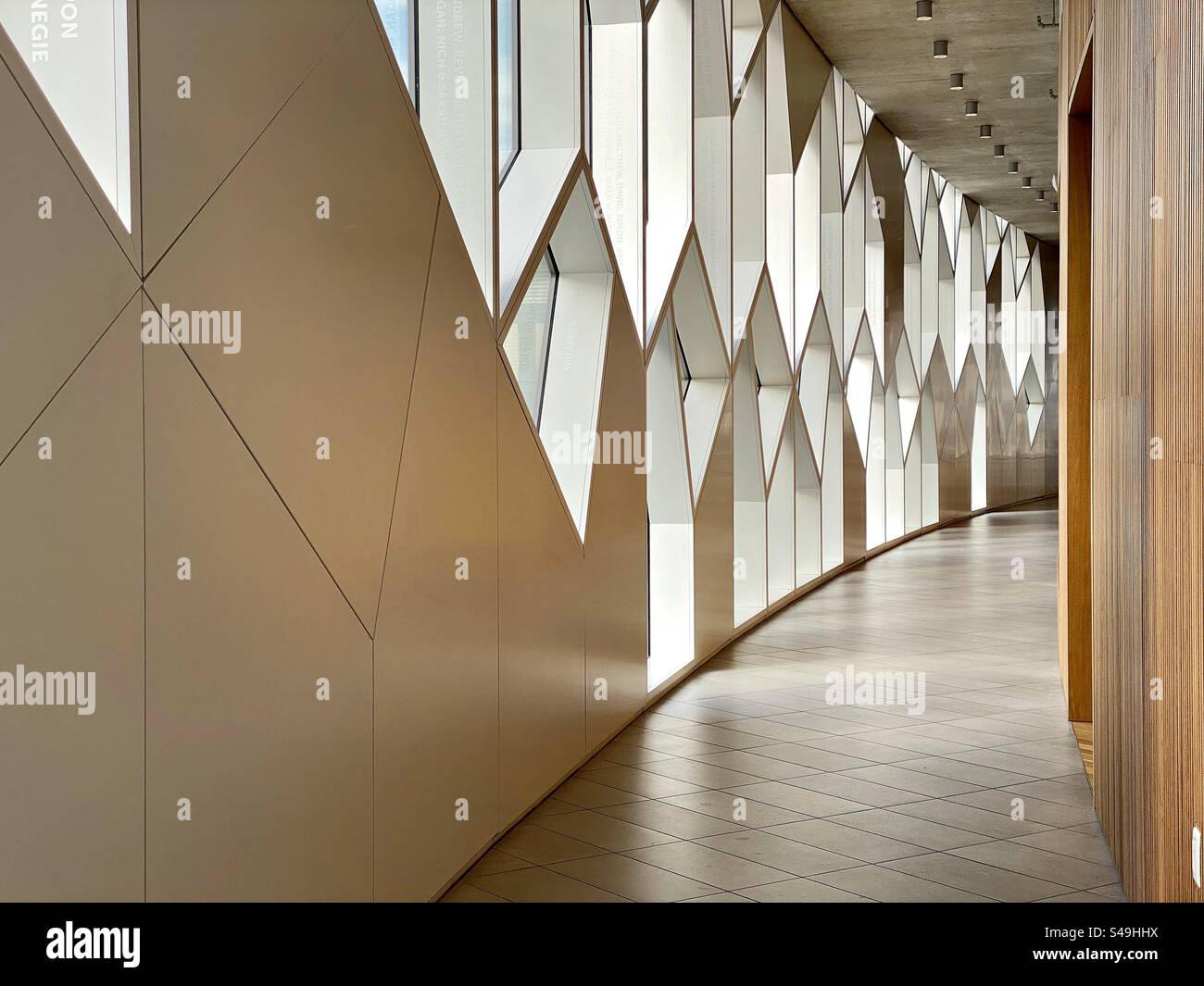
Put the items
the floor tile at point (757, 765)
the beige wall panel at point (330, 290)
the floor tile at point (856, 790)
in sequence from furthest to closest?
the floor tile at point (757, 765) < the floor tile at point (856, 790) < the beige wall panel at point (330, 290)

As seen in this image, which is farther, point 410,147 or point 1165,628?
point 410,147

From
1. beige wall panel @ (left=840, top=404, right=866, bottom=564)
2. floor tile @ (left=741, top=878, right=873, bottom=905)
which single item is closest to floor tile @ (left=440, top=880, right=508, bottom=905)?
floor tile @ (left=741, top=878, right=873, bottom=905)

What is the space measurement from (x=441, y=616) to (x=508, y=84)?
99.1 inches

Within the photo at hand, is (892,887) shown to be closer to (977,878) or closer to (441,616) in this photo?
(977,878)

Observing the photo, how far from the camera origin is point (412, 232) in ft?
12.4

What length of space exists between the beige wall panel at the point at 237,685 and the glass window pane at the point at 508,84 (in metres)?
2.68

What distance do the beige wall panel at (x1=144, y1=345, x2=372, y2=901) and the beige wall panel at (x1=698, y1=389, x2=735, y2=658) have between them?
4.48 metres

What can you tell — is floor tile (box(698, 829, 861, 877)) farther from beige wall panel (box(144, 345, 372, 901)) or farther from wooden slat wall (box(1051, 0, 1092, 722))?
wooden slat wall (box(1051, 0, 1092, 722))

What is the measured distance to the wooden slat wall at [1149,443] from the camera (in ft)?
8.46

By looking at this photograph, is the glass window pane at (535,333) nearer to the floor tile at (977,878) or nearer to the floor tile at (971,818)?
the floor tile at (971,818)

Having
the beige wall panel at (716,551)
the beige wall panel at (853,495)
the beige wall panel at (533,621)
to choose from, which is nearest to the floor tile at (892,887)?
the beige wall panel at (533,621)

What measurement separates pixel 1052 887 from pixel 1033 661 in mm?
4143

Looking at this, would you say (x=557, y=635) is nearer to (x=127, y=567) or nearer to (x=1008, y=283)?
(x=127, y=567)

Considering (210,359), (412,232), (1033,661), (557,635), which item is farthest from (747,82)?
(210,359)
